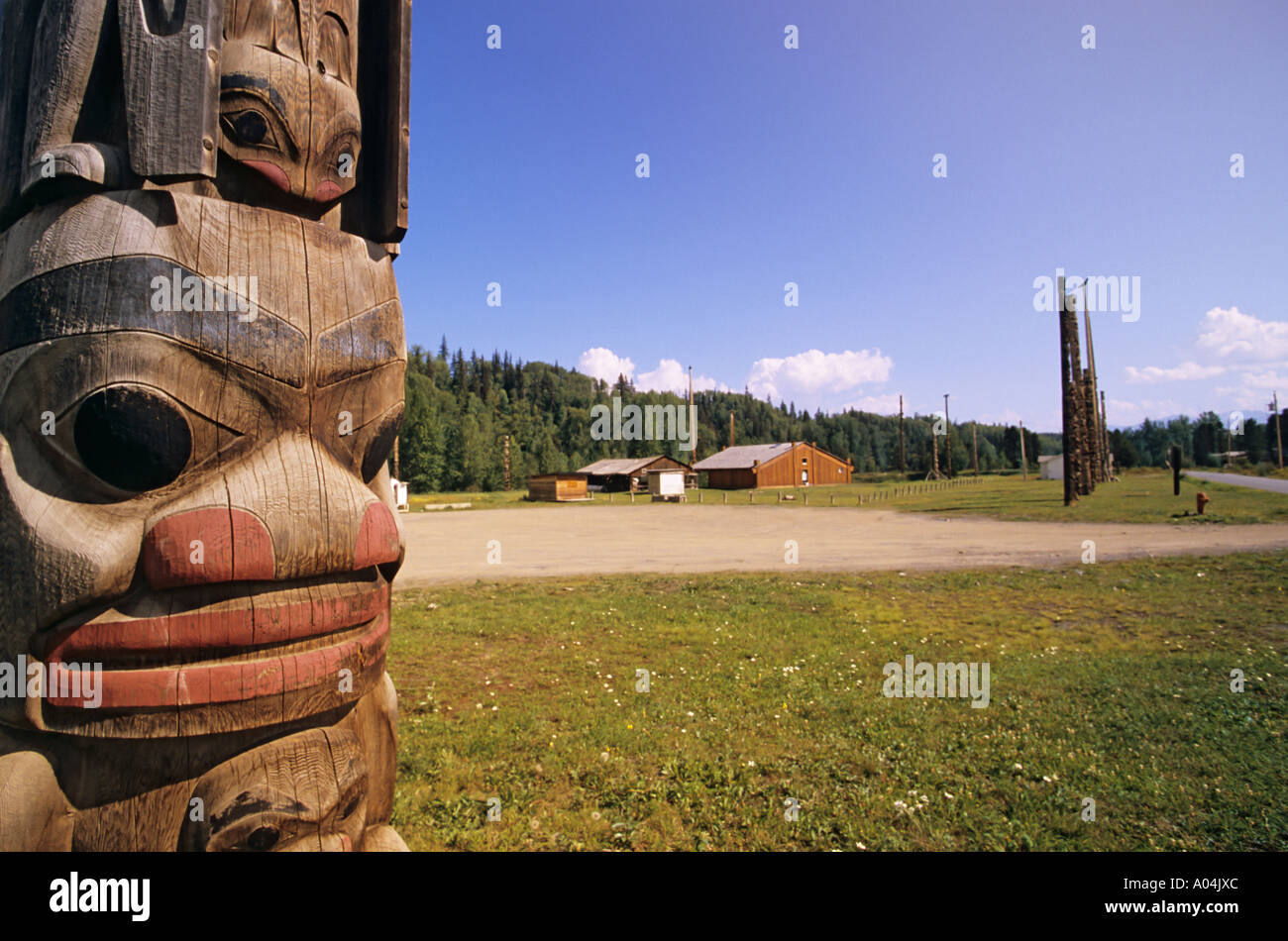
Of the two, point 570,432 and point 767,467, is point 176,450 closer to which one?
point 767,467

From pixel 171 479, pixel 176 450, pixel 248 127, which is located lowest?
pixel 171 479

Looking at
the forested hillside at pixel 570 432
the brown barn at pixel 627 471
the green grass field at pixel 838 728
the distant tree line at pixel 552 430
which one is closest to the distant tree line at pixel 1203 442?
the forested hillside at pixel 570 432

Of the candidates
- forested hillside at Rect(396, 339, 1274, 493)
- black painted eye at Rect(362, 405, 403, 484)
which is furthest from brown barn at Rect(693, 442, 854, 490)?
black painted eye at Rect(362, 405, 403, 484)

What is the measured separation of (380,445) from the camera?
2.92 m

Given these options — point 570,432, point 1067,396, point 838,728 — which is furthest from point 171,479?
point 570,432

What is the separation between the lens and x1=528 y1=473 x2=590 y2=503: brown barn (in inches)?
1817

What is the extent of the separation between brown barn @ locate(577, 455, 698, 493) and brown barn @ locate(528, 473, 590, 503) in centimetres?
1032

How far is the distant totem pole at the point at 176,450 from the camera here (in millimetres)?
2021

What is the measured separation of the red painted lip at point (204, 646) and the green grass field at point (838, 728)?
2459 millimetres

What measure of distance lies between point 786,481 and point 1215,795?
201ft

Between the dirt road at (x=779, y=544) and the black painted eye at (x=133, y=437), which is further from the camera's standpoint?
the dirt road at (x=779, y=544)

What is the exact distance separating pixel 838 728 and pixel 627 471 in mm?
53855

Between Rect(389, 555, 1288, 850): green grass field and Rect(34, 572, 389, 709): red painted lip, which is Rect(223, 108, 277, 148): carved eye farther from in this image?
Rect(389, 555, 1288, 850): green grass field

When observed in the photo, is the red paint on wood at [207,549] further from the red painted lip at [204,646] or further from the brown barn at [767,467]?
the brown barn at [767,467]
